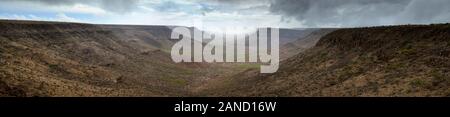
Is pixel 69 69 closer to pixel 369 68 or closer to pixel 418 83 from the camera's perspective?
pixel 369 68

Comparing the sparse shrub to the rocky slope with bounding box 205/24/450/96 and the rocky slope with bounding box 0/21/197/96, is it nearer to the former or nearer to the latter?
the rocky slope with bounding box 205/24/450/96

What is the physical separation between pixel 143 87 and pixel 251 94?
14.0 meters

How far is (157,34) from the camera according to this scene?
192625 mm

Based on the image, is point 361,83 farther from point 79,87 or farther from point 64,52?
point 64,52

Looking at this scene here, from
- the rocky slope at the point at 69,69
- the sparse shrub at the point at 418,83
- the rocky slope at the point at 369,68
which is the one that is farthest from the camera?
the rocky slope at the point at 69,69

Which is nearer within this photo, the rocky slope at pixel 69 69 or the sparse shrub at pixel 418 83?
the sparse shrub at pixel 418 83

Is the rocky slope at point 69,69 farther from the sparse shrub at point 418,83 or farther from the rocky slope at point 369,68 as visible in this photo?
the sparse shrub at point 418,83

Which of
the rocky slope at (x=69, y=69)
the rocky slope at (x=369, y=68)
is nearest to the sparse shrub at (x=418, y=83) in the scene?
the rocky slope at (x=369, y=68)

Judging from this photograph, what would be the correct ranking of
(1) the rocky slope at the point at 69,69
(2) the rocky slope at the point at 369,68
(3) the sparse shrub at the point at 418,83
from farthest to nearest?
1. (1) the rocky slope at the point at 69,69
2. (2) the rocky slope at the point at 369,68
3. (3) the sparse shrub at the point at 418,83

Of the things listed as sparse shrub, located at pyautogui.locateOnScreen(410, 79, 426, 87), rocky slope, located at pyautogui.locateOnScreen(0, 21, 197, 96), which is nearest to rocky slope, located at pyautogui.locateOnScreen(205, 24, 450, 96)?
sparse shrub, located at pyautogui.locateOnScreen(410, 79, 426, 87)

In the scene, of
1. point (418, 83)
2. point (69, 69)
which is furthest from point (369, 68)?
point (69, 69)

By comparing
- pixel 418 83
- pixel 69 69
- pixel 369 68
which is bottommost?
pixel 69 69
